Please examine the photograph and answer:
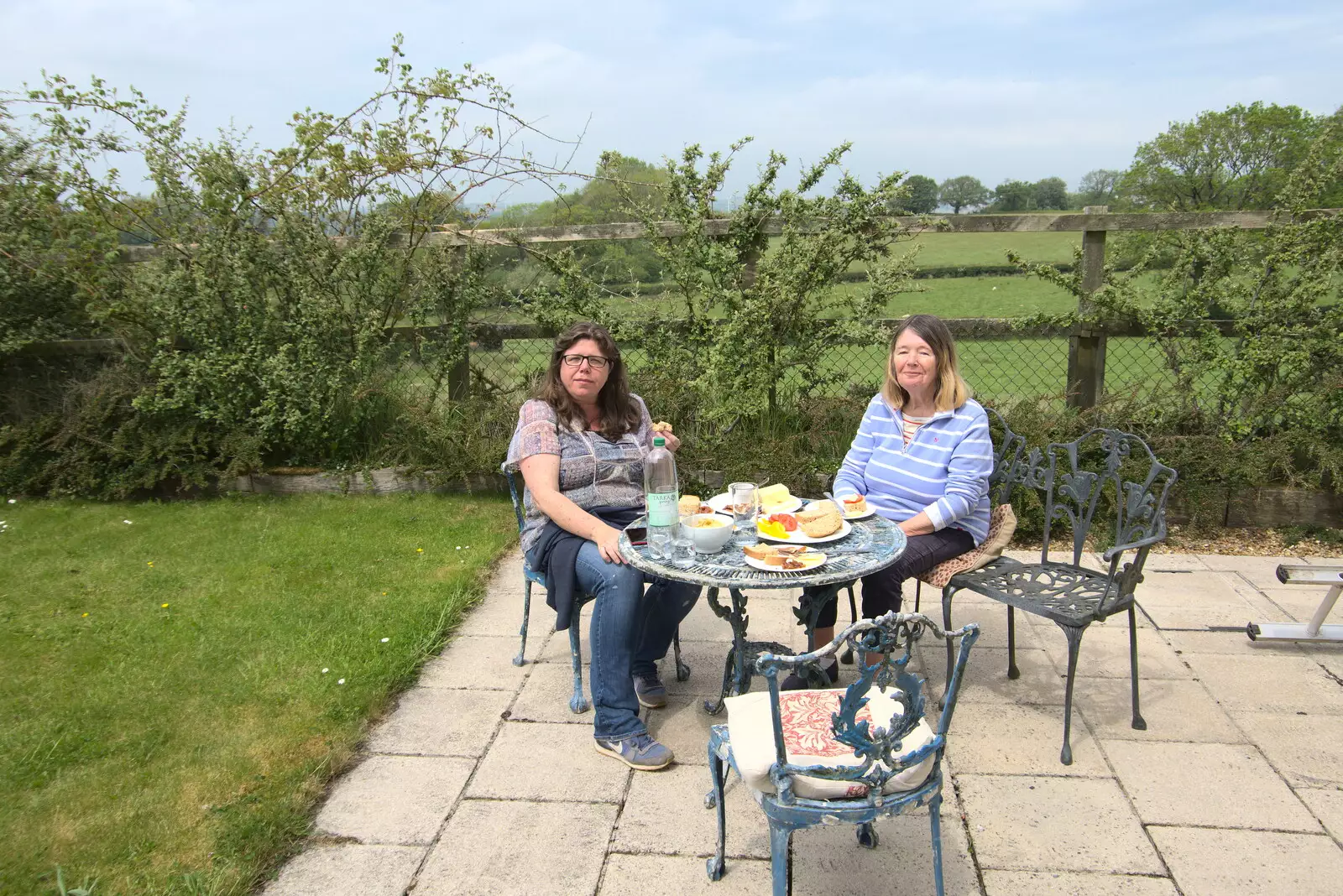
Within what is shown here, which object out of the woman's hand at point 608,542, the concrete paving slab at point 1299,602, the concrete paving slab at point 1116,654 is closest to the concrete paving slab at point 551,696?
the woman's hand at point 608,542

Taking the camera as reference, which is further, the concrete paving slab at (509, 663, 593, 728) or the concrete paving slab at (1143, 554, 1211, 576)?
the concrete paving slab at (1143, 554, 1211, 576)

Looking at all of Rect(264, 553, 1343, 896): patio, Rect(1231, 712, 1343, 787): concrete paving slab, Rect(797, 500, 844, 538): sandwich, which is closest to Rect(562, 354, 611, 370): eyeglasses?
Rect(797, 500, 844, 538): sandwich

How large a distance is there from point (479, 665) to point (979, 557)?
6.55 feet

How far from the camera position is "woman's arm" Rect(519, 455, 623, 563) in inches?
119

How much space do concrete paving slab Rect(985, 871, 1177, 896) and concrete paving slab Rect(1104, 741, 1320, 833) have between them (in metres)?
0.30

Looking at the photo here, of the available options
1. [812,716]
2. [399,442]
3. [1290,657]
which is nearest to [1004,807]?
[812,716]

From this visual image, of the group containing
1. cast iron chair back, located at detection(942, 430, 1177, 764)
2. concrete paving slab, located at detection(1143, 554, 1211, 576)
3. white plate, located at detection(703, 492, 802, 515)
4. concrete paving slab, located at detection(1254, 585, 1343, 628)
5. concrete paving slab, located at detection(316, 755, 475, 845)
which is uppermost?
white plate, located at detection(703, 492, 802, 515)

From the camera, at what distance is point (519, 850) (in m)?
2.49

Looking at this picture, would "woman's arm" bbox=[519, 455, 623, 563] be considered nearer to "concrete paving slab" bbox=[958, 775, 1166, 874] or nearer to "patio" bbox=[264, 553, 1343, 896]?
"patio" bbox=[264, 553, 1343, 896]

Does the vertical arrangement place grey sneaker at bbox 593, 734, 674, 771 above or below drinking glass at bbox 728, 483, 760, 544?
below

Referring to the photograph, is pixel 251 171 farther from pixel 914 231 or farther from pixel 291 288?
pixel 914 231

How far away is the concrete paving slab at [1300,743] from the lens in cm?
278

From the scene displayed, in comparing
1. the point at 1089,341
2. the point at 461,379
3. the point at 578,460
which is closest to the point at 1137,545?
the point at 578,460

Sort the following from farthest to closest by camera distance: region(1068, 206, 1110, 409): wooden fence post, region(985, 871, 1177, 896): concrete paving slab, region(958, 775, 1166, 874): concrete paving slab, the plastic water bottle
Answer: region(1068, 206, 1110, 409): wooden fence post → the plastic water bottle → region(958, 775, 1166, 874): concrete paving slab → region(985, 871, 1177, 896): concrete paving slab
